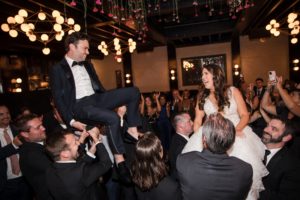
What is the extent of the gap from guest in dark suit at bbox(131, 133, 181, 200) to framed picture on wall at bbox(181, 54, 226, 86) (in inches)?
435

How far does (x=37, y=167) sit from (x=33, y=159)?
0.09 m

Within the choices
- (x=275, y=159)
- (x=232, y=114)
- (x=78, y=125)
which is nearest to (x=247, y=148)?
(x=275, y=159)

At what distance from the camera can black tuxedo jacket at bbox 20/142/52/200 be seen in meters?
2.25

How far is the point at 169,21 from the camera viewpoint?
10.1 meters

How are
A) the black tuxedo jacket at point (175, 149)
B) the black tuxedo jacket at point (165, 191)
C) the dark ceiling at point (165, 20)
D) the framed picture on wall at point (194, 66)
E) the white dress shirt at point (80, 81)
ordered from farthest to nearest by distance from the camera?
the framed picture on wall at point (194, 66), the dark ceiling at point (165, 20), the black tuxedo jacket at point (175, 149), the white dress shirt at point (80, 81), the black tuxedo jacket at point (165, 191)

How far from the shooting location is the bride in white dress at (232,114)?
2.22 m

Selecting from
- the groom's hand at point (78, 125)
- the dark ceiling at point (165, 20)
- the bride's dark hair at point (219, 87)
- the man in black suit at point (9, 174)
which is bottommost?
the man in black suit at point (9, 174)

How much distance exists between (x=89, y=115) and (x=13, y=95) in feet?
26.2

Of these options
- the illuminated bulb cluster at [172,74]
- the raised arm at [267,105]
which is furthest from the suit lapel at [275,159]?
the illuminated bulb cluster at [172,74]

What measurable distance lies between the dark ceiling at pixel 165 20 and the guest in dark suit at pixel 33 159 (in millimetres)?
1684

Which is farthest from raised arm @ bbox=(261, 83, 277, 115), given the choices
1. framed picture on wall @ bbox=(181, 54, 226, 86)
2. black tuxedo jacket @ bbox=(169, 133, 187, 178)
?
framed picture on wall @ bbox=(181, 54, 226, 86)

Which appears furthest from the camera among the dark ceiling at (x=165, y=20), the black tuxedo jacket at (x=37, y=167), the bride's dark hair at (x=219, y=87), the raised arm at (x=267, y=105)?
the dark ceiling at (x=165, y=20)

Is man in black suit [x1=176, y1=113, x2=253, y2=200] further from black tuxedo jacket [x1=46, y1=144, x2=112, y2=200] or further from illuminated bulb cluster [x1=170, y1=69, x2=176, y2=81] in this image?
illuminated bulb cluster [x1=170, y1=69, x2=176, y2=81]

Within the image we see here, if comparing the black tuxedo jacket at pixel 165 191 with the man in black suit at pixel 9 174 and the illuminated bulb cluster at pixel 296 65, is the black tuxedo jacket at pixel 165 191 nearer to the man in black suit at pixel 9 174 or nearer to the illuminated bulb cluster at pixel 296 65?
the man in black suit at pixel 9 174
